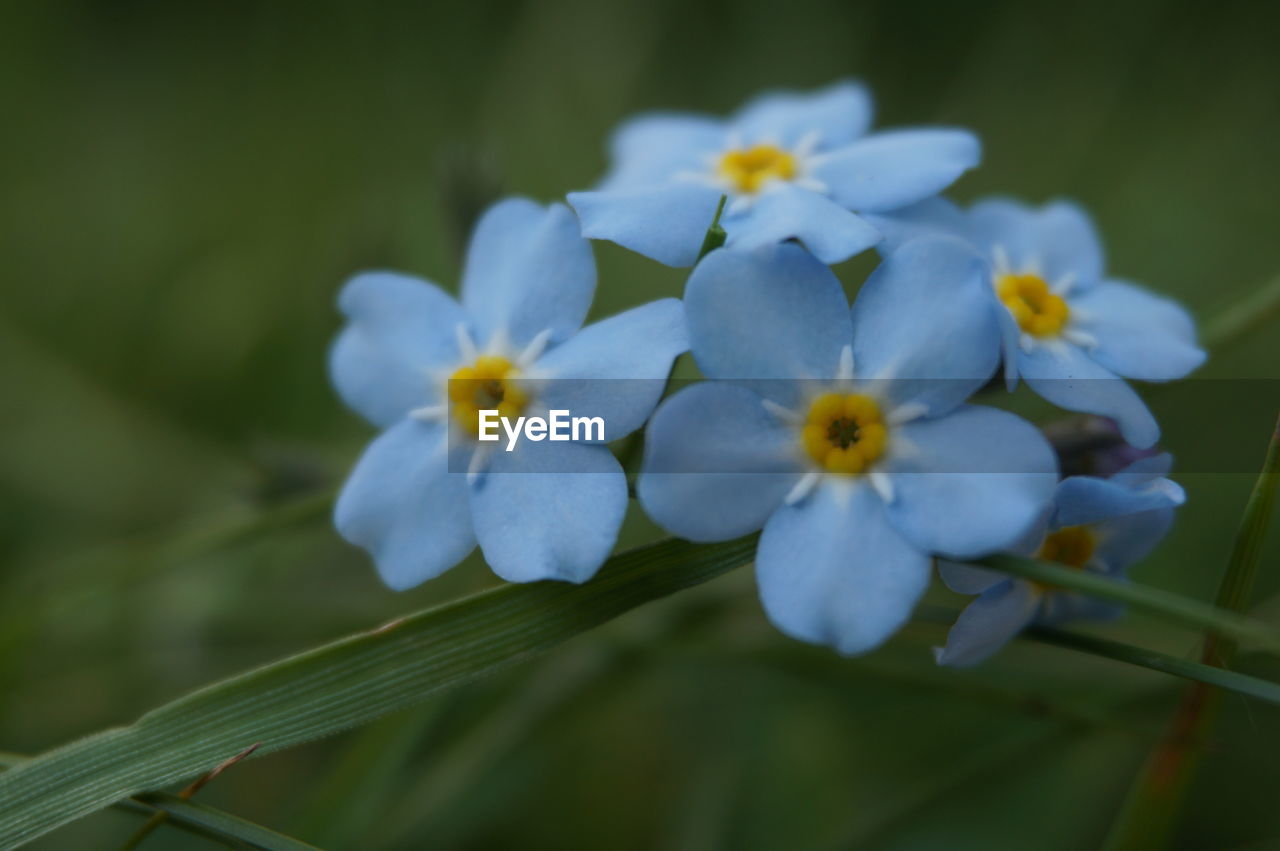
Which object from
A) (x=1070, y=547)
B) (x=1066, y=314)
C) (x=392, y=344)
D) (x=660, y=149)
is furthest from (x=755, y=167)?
(x=1070, y=547)

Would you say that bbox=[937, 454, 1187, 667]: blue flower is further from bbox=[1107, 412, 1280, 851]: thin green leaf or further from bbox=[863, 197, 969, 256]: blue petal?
bbox=[863, 197, 969, 256]: blue petal

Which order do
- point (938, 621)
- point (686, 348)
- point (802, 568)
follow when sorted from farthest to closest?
point (938, 621), point (686, 348), point (802, 568)

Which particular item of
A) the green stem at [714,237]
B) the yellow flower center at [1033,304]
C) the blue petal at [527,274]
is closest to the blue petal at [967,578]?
the yellow flower center at [1033,304]

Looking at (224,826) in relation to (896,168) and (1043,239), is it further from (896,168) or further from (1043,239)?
(1043,239)

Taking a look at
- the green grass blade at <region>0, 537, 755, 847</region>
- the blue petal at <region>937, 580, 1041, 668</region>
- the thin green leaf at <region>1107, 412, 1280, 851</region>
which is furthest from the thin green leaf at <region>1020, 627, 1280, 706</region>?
the green grass blade at <region>0, 537, 755, 847</region>

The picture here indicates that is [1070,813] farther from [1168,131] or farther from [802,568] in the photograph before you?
[1168,131]

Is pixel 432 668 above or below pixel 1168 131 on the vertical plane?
below

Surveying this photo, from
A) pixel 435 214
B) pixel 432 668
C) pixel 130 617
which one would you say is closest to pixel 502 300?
pixel 432 668
